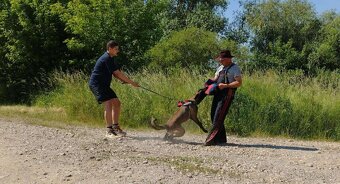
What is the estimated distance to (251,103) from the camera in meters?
12.0

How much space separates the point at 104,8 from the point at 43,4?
136 inches

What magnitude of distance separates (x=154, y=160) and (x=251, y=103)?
16.0 feet

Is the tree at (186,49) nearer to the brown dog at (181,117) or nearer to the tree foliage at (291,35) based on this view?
the tree foliage at (291,35)

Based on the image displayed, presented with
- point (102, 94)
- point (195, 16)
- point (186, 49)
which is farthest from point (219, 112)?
point (195, 16)

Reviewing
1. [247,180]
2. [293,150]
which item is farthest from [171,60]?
[247,180]

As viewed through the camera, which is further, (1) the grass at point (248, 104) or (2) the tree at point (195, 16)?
(2) the tree at point (195, 16)

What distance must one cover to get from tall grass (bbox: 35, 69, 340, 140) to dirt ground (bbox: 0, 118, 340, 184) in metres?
1.26

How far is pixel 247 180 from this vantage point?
6727 mm

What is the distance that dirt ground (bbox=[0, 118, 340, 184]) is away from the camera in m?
6.79

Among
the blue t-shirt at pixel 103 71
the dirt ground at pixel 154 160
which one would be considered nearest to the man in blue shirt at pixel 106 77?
the blue t-shirt at pixel 103 71

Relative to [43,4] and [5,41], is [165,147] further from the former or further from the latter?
[5,41]

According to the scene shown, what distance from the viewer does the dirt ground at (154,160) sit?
22.3ft

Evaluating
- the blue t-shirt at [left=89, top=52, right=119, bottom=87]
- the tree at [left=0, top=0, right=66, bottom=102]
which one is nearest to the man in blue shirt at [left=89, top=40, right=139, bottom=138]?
the blue t-shirt at [left=89, top=52, right=119, bottom=87]

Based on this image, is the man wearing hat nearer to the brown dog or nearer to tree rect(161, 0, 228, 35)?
the brown dog
